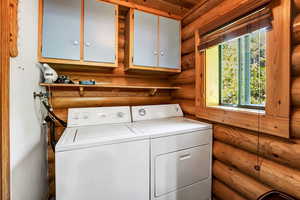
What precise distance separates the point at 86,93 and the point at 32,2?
97 cm

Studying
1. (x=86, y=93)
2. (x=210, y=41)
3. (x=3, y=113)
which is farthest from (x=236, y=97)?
(x=3, y=113)

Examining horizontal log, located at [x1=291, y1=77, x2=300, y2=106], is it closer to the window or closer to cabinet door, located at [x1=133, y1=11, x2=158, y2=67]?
the window

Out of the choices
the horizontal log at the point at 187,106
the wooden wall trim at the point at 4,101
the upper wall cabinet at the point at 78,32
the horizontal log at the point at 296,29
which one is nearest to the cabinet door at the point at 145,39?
the upper wall cabinet at the point at 78,32

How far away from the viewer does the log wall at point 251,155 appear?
97 centimetres

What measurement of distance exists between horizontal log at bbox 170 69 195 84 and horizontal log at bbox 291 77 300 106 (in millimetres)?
1005

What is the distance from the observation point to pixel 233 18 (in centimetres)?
133

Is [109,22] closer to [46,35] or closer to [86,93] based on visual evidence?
[46,35]

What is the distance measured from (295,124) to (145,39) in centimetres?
163

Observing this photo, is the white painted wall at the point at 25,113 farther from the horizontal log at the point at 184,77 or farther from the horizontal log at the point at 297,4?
the horizontal log at the point at 297,4

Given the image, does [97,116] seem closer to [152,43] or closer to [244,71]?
[152,43]

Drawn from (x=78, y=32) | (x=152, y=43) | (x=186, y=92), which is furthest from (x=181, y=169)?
(x=78, y=32)

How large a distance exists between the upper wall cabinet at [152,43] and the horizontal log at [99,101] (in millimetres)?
481

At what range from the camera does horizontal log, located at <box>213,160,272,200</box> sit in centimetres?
120

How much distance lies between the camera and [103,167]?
3.48 ft
